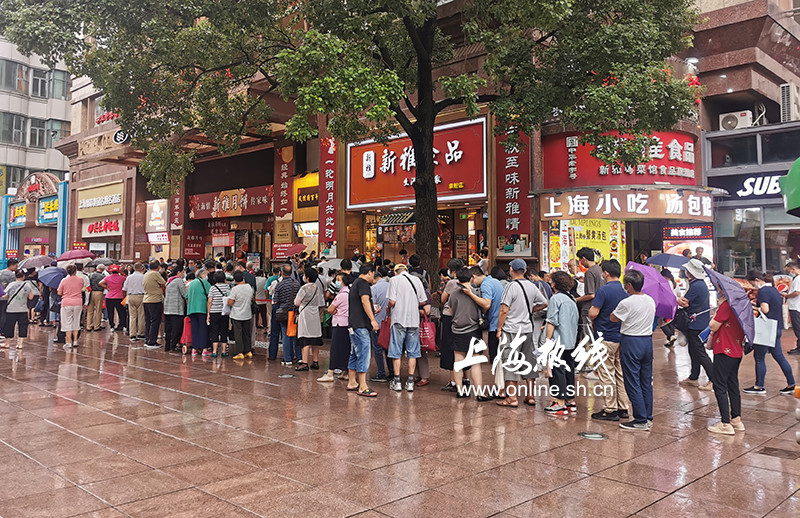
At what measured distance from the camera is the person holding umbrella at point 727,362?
6.09 m

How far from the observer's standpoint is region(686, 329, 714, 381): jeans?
699 cm

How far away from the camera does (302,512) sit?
4152mm

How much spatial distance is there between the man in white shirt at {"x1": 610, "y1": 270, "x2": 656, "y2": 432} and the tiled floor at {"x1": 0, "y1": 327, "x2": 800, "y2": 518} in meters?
0.25

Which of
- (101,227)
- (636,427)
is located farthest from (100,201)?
(636,427)

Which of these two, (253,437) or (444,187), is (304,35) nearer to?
(253,437)

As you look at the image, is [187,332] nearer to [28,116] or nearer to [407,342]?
[407,342]

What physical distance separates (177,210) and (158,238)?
78.1 inches

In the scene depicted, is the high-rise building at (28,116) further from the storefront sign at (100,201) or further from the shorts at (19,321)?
the shorts at (19,321)

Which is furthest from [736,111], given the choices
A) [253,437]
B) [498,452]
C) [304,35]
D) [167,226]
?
[167,226]

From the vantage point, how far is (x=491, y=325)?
8.10 meters

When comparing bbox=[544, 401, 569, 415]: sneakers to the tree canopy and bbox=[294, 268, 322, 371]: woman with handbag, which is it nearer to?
bbox=[294, 268, 322, 371]: woman with handbag

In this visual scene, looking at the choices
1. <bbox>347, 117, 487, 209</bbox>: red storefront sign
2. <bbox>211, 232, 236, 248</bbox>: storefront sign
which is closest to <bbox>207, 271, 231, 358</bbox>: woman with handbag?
<bbox>347, 117, 487, 209</bbox>: red storefront sign

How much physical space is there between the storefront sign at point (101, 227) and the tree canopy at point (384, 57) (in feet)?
68.5

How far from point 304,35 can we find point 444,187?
8.30 m
